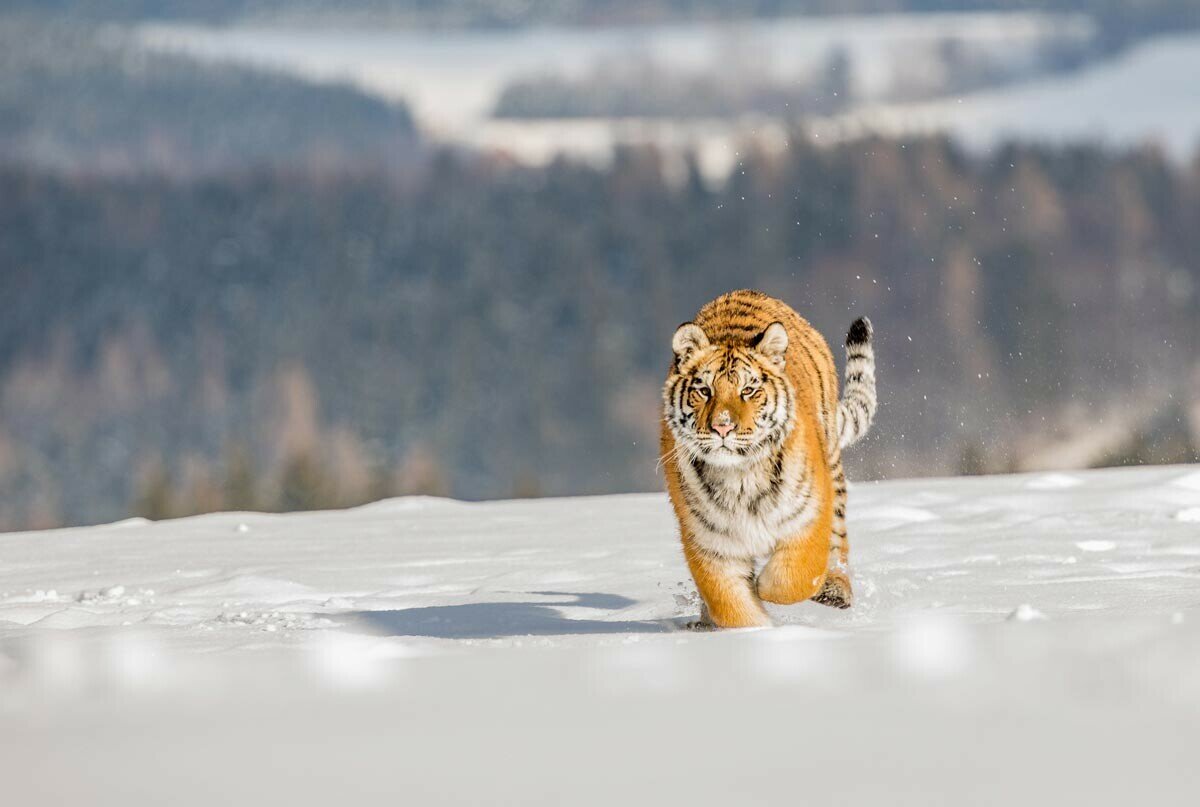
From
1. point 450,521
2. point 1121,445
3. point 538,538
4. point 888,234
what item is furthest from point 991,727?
point 888,234

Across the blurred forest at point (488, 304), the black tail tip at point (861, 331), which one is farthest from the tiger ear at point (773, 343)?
the blurred forest at point (488, 304)

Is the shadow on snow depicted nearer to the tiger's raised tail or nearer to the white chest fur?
the white chest fur

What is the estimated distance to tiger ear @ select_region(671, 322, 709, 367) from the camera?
7.16m

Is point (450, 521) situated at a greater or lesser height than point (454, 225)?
lesser

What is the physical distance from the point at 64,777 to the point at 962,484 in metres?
9.73

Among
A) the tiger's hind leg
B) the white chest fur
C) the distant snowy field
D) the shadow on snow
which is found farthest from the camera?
the tiger's hind leg

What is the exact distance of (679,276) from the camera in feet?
411

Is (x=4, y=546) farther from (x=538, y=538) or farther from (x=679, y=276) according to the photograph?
(x=679, y=276)

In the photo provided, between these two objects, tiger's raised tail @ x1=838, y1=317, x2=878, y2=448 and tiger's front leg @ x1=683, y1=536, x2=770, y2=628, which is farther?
tiger's raised tail @ x1=838, y1=317, x2=878, y2=448

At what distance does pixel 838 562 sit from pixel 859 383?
3.58 ft

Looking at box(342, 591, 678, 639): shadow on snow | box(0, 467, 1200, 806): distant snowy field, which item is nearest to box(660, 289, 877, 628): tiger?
box(0, 467, 1200, 806): distant snowy field

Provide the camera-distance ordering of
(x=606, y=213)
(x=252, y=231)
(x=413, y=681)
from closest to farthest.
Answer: (x=413, y=681)
(x=606, y=213)
(x=252, y=231)

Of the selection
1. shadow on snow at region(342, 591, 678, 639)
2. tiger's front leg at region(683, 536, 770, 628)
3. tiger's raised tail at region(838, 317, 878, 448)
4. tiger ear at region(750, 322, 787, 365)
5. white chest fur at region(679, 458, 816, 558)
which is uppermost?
tiger ear at region(750, 322, 787, 365)

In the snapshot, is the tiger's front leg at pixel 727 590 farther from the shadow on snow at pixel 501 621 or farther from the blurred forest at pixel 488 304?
the blurred forest at pixel 488 304
